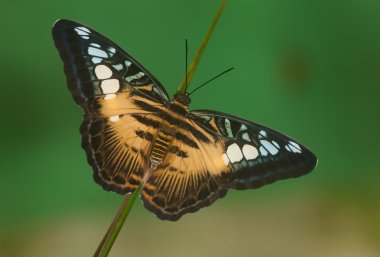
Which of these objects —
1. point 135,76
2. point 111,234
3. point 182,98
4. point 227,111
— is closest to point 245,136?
point 182,98

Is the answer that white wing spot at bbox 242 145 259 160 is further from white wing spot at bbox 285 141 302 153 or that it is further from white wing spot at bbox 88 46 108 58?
white wing spot at bbox 88 46 108 58

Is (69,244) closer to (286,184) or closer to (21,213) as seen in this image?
(21,213)

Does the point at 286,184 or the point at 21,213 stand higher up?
the point at 286,184

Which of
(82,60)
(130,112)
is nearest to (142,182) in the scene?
(130,112)

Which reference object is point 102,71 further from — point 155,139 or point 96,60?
point 155,139

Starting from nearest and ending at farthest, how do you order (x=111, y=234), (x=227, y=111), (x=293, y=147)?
1. (x=111, y=234)
2. (x=293, y=147)
3. (x=227, y=111)

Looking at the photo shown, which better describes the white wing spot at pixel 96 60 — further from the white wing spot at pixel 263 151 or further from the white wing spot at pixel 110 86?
the white wing spot at pixel 263 151
